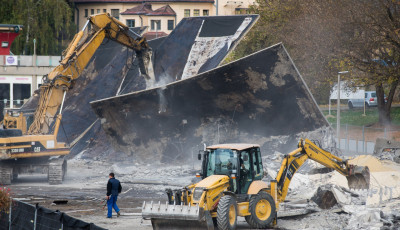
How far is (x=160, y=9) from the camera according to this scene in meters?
85.3

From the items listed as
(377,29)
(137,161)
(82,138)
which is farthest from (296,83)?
(377,29)

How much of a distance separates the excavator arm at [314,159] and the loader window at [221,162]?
5.41 feet

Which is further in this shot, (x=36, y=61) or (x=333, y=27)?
(x=36, y=61)

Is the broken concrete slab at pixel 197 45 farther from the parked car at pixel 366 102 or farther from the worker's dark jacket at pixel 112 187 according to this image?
the parked car at pixel 366 102

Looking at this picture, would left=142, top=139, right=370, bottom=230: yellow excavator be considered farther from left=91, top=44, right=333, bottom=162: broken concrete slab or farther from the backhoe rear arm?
left=91, top=44, right=333, bottom=162: broken concrete slab

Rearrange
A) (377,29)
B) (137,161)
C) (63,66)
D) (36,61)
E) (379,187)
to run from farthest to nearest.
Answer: (36,61)
(377,29)
(137,161)
(63,66)
(379,187)

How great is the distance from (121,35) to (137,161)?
17.3ft

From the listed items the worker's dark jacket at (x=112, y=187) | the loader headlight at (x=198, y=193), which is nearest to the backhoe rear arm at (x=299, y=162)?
the loader headlight at (x=198, y=193)

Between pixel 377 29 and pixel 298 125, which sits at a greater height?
pixel 377 29

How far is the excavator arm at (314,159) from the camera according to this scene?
635 inches

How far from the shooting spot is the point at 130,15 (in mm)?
85625

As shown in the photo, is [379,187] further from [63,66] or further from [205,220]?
[63,66]

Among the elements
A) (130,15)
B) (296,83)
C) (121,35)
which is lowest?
(296,83)

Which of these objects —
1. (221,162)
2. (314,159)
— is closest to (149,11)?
(314,159)
